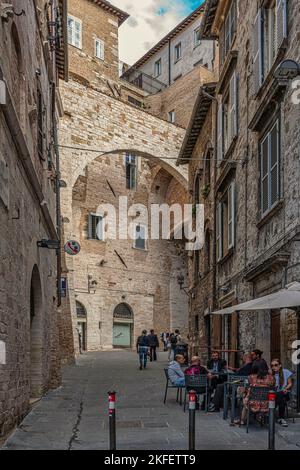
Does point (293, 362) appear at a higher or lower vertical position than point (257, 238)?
lower

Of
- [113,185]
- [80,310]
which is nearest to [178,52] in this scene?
[113,185]

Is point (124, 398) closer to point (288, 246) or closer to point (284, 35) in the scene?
point (288, 246)

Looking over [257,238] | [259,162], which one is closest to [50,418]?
[257,238]

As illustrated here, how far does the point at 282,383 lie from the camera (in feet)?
32.5

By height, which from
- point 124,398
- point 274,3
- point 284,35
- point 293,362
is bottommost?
point 124,398

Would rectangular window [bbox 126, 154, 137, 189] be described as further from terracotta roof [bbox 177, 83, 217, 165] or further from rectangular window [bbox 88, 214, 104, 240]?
terracotta roof [bbox 177, 83, 217, 165]

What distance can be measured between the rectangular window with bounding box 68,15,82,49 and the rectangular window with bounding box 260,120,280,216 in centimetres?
2521

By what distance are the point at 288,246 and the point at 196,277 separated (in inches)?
552

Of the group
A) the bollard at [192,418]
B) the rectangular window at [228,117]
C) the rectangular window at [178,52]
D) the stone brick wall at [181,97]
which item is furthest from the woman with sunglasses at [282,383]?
the rectangular window at [178,52]

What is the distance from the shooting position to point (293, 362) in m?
10.6

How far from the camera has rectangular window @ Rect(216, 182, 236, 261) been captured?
650 inches

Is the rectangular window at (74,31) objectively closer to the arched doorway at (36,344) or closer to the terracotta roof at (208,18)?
the terracotta roof at (208,18)

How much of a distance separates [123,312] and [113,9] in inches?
722

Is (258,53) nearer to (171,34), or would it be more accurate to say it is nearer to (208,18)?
(208,18)
